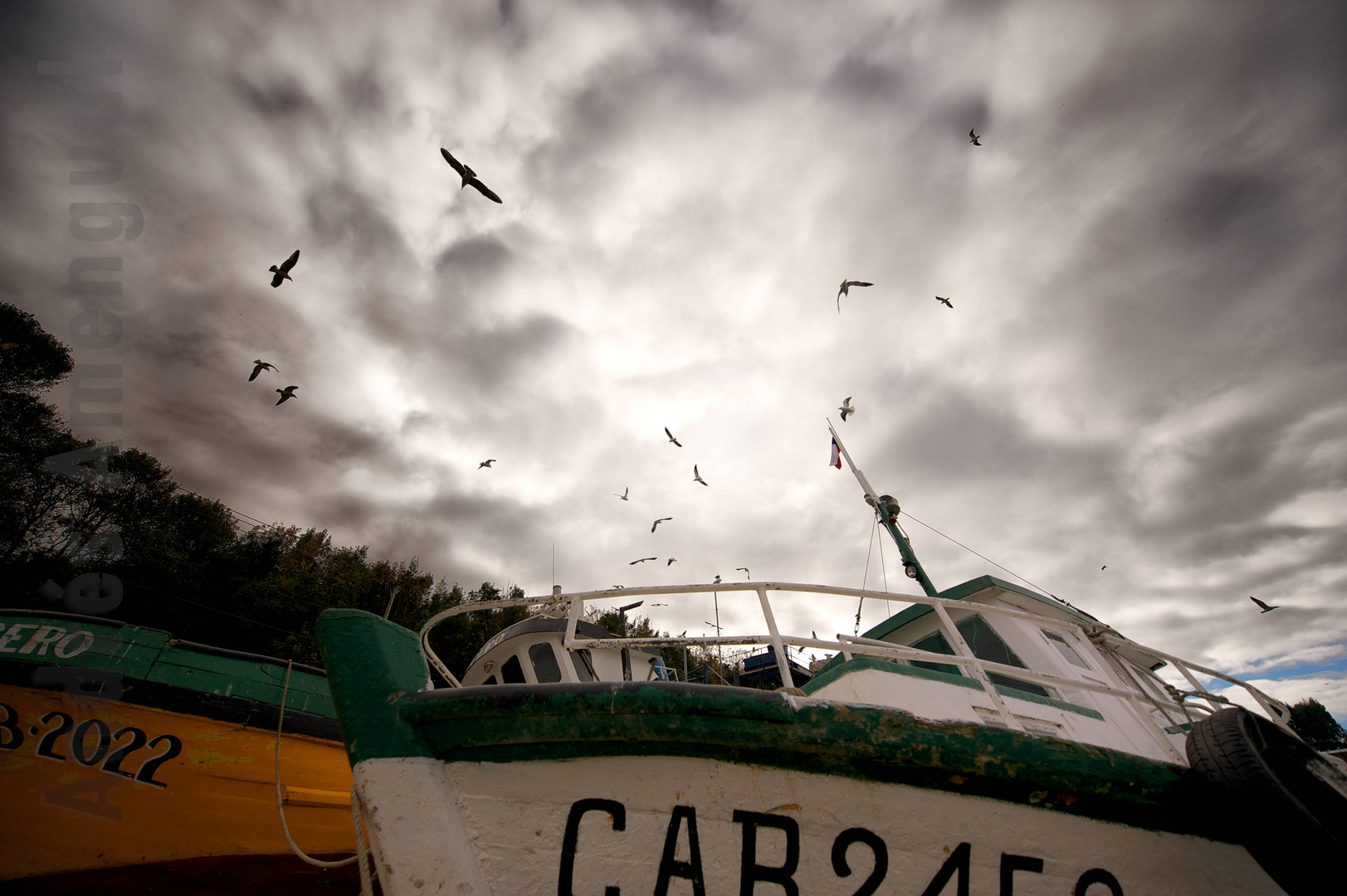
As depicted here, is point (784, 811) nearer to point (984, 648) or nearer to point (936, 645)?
point (984, 648)

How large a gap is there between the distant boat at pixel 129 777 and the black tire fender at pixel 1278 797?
7569 mm

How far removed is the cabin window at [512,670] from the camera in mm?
6848

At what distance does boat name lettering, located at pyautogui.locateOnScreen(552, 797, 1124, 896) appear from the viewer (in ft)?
6.31

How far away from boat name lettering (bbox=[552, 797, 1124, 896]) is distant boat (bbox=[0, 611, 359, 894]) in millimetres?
5804

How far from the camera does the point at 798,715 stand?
6.48 feet

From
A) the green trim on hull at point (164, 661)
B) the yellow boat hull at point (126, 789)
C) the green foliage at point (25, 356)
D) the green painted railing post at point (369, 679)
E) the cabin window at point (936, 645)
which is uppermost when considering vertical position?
the green foliage at point (25, 356)

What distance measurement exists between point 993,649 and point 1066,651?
858 mm

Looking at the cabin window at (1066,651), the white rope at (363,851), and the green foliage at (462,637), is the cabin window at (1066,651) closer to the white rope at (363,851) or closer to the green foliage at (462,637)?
the white rope at (363,851)

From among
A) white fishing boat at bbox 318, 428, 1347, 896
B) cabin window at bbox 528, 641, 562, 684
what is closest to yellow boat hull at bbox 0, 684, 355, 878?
cabin window at bbox 528, 641, 562, 684

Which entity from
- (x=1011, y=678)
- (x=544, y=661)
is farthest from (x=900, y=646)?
(x=544, y=661)

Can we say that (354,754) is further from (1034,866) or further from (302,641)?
(302,641)

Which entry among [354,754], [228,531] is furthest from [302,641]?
[354,754]

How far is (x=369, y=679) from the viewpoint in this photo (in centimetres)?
222

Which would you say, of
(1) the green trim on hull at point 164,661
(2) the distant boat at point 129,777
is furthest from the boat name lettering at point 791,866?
(2) the distant boat at point 129,777
